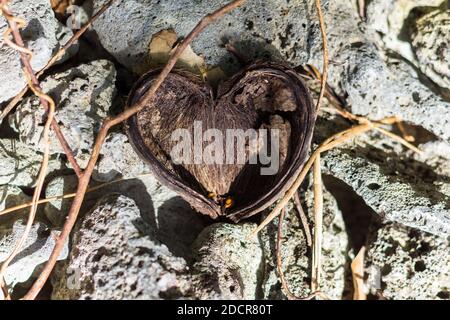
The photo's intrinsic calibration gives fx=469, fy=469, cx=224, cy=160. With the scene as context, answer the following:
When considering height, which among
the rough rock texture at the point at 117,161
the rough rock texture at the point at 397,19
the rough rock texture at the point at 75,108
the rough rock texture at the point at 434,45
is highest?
the rough rock texture at the point at 397,19

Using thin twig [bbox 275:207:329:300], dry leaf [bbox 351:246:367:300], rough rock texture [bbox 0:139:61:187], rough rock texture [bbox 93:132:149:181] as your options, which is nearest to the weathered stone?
rough rock texture [bbox 0:139:61:187]

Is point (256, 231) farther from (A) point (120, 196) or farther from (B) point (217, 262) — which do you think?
(A) point (120, 196)

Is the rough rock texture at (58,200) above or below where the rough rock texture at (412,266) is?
above

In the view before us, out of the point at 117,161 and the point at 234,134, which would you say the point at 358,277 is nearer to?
the point at 234,134

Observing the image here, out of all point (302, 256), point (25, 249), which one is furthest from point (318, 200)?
point (25, 249)

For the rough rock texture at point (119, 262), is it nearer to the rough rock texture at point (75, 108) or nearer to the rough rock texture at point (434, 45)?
the rough rock texture at point (75, 108)

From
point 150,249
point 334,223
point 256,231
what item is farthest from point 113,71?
point 334,223

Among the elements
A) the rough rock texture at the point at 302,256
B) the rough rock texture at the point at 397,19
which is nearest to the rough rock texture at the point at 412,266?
the rough rock texture at the point at 302,256
